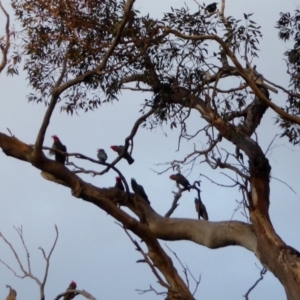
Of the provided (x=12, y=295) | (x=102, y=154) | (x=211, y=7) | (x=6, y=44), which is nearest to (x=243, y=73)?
(x=211, y=7)

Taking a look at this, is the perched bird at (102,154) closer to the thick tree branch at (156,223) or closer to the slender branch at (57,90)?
the thick tree branch at (156,223)

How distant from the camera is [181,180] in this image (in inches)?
376

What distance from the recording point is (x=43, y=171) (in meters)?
8.89

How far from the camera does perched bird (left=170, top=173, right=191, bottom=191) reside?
9400 mm

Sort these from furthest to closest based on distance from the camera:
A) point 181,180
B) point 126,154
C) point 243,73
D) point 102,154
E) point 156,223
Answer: point 102,154 → point 126,154 → point 181,180 → point 156,223 → point 243,73

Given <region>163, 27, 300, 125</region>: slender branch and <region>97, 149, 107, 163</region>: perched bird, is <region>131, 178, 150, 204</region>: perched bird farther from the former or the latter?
<region>163, 27, 300, 125</region>: slender branch

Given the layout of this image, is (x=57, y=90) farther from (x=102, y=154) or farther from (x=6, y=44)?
(x=102, y=154)

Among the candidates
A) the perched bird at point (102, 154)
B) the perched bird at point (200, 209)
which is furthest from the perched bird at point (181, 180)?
the perched bird at point (102, 154)

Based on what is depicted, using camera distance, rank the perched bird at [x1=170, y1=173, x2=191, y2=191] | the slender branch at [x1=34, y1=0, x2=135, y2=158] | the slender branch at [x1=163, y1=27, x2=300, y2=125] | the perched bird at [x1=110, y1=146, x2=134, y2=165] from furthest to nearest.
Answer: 1. the perched bird at [x1=110, y1=146, x2=134, y2=165]
2. the perched bird at [x1=170, y1=173, x2=191, y2=191]
3. the slender branch at [x1=163, y1=27, x2=300, y2=125]
4. the slender branch at [x1=34, y1=0, x2=135, y2=158]

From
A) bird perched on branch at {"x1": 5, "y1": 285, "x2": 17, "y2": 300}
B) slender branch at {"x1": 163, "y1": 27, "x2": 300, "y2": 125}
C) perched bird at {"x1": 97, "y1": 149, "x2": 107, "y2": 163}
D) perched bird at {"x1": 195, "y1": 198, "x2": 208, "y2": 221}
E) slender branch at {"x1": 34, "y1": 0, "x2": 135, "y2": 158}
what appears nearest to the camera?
bird perched on branch at {"x1": 5, "y1": 285, "x2": 17, "y2": 300}

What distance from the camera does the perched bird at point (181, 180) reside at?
30.8 ft

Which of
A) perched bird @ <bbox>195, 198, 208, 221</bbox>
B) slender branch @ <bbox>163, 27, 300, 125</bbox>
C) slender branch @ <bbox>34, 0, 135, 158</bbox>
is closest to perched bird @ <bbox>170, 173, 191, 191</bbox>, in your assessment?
perched bird @ <bbox>195, 198, 208, 221</bbox>

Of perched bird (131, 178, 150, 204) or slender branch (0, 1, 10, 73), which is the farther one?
perched bird (131, 178, 150, 204)

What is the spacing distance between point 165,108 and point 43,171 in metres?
1.67
